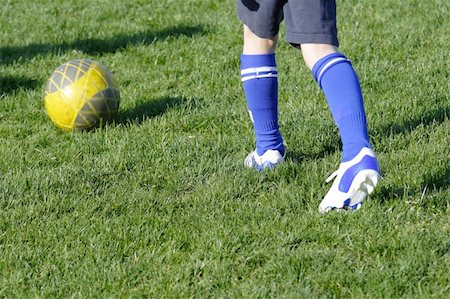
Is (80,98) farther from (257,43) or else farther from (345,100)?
(345,100)

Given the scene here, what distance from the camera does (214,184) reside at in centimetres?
437

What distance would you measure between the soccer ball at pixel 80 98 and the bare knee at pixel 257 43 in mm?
1153

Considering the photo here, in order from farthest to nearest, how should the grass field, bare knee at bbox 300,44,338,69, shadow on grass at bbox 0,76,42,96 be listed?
shadow on grass at bbox 0,76,42,96 < bare knee at bbox 300,44,338,69 < the grass field

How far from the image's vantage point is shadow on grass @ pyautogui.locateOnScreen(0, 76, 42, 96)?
6270mm

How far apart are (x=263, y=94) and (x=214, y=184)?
544 millimetres

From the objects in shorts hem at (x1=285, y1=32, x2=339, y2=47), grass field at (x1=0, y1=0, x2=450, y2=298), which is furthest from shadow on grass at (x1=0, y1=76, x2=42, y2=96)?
shorts hem at (x1=285, y1=32, x2=339, y2=47)

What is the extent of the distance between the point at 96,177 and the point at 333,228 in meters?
1.37

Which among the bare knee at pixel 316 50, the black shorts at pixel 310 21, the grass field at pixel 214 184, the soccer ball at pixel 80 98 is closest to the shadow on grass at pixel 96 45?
the grass field at pixel 214 184

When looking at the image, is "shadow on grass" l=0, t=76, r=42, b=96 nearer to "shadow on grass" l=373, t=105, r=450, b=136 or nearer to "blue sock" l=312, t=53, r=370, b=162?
"shadow on grass" l=373, t=105, r=450, b=136

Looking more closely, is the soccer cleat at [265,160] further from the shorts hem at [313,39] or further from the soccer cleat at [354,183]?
→ the shorts hem at [313,39]

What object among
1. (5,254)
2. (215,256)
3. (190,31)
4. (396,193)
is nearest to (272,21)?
(396,193)

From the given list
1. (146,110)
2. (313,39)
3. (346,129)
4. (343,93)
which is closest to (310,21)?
(313,39)

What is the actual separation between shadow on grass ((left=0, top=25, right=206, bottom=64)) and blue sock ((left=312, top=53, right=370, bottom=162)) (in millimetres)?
3545

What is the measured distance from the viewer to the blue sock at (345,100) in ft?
12.6
